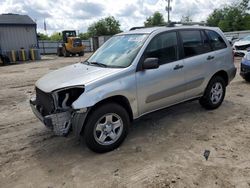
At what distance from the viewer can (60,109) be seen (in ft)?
11.6

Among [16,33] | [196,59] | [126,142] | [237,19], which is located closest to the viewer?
[126,142]

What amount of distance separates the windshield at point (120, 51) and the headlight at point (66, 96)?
83 centimetres


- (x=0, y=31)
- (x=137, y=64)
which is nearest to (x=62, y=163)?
(x=137, y=64)

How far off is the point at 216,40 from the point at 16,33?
73.8 ft

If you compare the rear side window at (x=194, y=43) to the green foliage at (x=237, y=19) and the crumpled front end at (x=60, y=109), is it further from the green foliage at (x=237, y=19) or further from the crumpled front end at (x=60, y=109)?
the green foliage at (x=237, y=19)

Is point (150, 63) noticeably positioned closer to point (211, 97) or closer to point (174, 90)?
point (174, 90)

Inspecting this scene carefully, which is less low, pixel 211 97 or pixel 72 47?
pixel 72 47

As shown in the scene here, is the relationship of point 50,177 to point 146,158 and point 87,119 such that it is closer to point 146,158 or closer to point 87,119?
point 87,119

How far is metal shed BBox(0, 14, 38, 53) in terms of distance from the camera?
22953 mm

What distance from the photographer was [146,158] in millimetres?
3592

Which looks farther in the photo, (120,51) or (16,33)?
(16,33)

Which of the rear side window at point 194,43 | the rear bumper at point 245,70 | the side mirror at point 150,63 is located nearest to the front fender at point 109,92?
the side mirror at point 150,63

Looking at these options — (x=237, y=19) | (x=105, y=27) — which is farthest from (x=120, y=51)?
(x=105, y=27)

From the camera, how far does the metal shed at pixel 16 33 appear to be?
Result: 23.0 m
